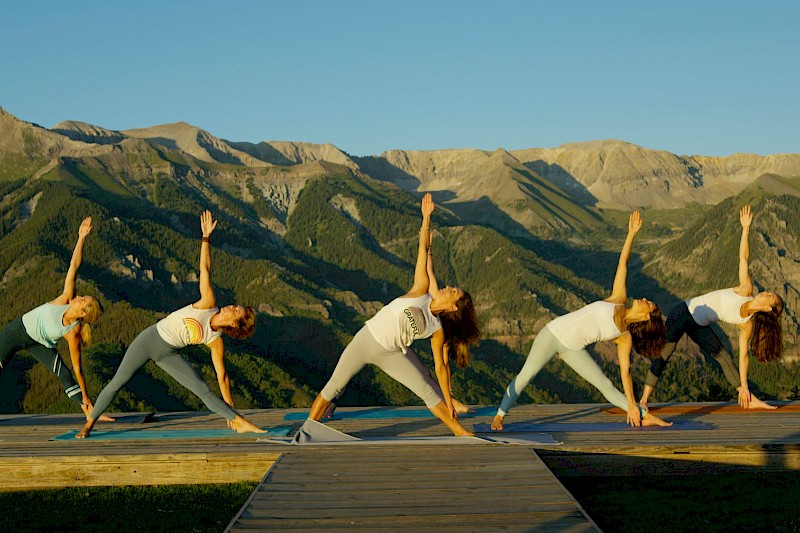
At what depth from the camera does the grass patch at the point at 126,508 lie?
9727 mm

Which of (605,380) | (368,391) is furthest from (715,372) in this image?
(605,380)

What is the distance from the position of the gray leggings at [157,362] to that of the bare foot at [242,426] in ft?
1.55

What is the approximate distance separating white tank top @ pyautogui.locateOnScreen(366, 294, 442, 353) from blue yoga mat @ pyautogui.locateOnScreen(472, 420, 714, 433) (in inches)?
95.7

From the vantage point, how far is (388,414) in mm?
15148

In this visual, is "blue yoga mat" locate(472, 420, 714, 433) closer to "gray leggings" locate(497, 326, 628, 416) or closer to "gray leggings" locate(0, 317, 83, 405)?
"gray leggings" locate(497, 326, 628, 416)

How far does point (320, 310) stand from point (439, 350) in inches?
3725

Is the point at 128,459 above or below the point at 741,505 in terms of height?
above

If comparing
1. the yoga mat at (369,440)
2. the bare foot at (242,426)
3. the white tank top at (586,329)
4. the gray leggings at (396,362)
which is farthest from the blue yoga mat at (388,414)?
the gray leggings at (396,362)

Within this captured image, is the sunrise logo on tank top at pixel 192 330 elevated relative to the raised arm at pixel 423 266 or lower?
lower

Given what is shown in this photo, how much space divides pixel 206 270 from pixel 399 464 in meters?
4.30

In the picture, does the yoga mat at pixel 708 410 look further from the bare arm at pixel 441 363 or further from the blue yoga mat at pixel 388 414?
the bare arm at pixel 441 363

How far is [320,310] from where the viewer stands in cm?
10712

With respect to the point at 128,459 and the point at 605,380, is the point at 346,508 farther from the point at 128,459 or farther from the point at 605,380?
the point at 605,380

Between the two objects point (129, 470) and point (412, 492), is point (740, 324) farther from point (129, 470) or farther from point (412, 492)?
point (129, 470)
